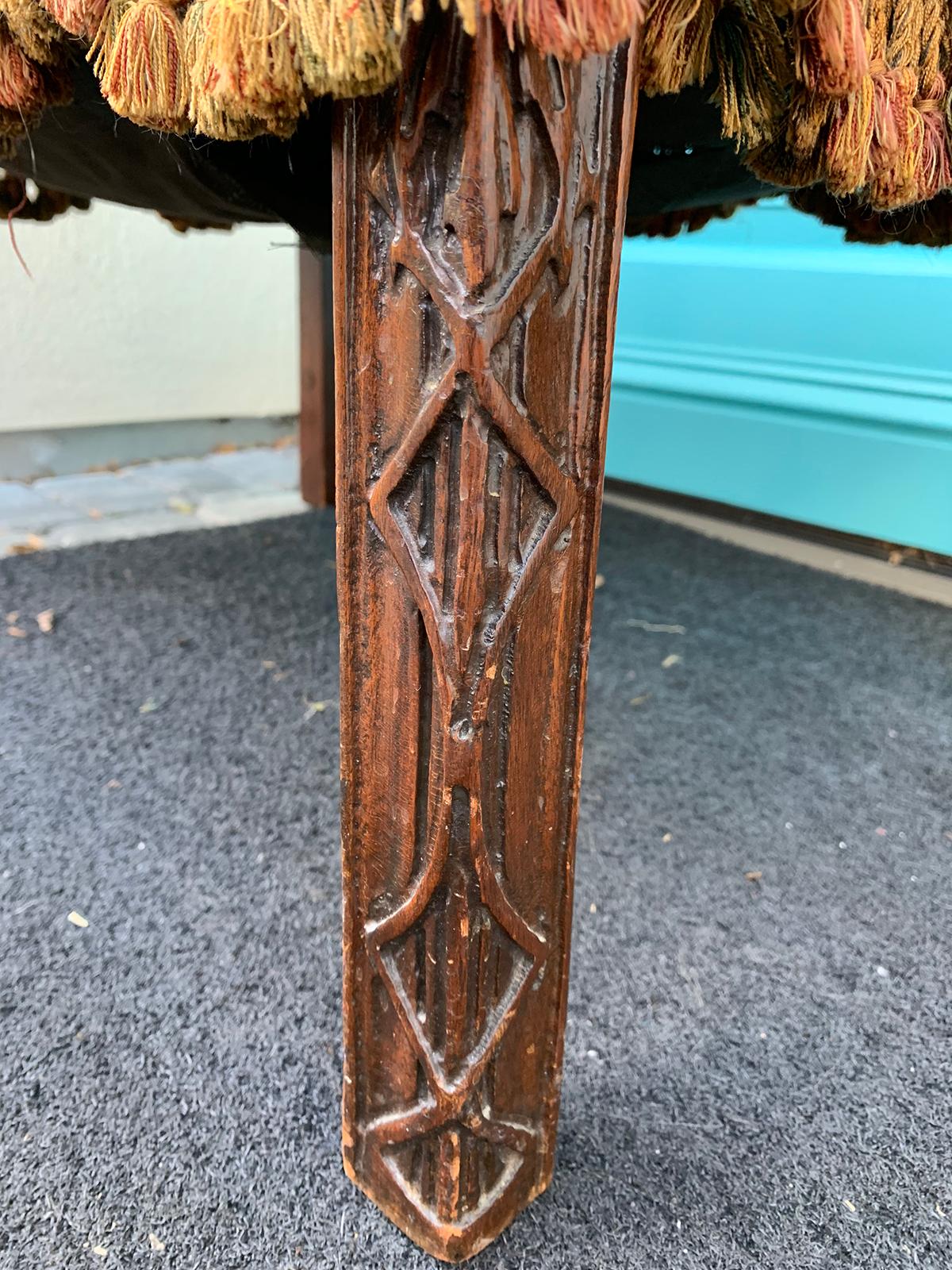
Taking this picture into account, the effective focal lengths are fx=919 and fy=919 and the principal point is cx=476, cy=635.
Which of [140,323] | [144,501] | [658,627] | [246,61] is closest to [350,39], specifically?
[246,61]

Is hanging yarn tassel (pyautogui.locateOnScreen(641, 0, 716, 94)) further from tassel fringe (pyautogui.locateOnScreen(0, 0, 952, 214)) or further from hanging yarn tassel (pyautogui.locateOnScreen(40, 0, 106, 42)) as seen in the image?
hanging yarn tassel (pyautogui.locateOnScreen(40, 0, 106, 42))

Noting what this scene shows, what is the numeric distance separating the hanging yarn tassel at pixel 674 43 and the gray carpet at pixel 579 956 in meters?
0.65

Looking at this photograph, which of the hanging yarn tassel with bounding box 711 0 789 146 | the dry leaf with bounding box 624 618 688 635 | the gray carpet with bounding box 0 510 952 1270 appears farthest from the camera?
the dry leaf with bounding box 624 618 688 635

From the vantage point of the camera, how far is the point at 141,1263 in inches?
21.3

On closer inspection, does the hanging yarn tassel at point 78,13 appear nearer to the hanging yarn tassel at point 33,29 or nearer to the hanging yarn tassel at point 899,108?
the hanging yarn tassel at point 33,29

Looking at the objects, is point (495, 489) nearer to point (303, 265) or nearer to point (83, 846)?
point (83, 846)

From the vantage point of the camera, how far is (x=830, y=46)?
0.41 m

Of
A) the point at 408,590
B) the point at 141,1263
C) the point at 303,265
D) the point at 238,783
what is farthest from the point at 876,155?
the point at 303,265

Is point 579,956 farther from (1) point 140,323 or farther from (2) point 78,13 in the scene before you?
(1) point 140,323

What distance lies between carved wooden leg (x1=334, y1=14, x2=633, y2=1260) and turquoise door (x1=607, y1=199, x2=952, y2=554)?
54.2 inches

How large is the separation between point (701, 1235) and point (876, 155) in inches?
25.0

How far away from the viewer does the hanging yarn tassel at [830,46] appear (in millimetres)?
403

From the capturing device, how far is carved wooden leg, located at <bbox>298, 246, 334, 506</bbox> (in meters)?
1.83

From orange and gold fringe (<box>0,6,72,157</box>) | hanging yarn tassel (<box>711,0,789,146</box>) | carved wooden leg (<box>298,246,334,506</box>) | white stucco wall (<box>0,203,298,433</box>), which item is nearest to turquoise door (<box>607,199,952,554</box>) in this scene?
carved wooden leg (<box>298,246,334,506</box>)
